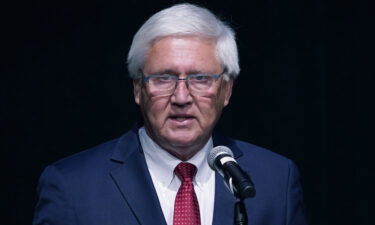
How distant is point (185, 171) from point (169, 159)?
0.08m

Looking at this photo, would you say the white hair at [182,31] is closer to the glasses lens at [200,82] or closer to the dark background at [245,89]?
the glasses lens at [200,82]

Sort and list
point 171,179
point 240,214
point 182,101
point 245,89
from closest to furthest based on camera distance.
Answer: point 240,214 → point 182,101 → point 171,179 → point 245,89

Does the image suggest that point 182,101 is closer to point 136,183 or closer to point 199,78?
point 199,78

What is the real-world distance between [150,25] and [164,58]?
0.55 ft

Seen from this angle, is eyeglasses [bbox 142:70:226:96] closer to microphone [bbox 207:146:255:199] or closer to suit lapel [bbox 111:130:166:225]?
suit lapel [bbox 111:130:166:225]

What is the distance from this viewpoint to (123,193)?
2.82 m

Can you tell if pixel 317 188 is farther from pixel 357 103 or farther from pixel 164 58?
pixel 164 58

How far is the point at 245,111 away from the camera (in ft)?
12.1

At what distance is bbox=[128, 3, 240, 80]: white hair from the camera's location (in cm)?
287

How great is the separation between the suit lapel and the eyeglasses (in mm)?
282

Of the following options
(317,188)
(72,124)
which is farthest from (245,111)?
(72,124)

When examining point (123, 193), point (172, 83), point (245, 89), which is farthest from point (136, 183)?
point (245, 89)

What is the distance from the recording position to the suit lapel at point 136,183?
9.09 feet

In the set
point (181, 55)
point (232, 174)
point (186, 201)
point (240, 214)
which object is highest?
point (181, 55)
